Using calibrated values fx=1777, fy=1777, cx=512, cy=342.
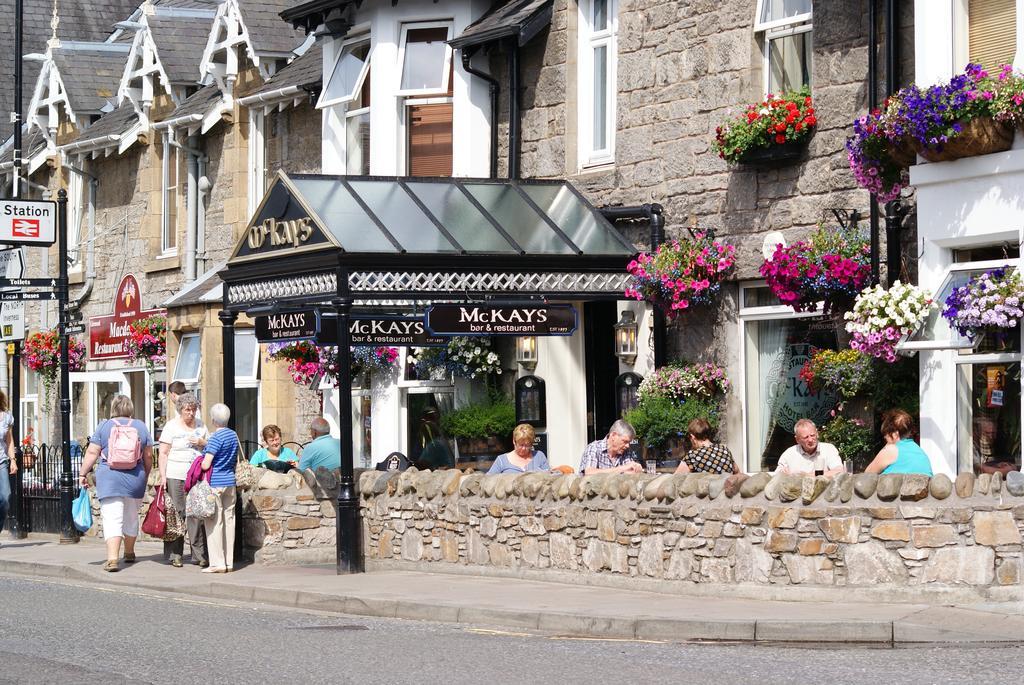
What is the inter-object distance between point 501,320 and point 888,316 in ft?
13.5

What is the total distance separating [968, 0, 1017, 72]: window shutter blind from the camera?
14680mm

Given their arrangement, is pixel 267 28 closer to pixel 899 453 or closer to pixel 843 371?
pixel 843 371

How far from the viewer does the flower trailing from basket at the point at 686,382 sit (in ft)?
58.6

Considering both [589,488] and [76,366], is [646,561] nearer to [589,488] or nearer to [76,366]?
[589,488]

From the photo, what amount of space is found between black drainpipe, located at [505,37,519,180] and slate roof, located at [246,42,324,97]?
4.85 metres

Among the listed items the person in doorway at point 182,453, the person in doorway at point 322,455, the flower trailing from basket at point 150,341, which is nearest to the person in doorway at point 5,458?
the person in doorway at point 182,453

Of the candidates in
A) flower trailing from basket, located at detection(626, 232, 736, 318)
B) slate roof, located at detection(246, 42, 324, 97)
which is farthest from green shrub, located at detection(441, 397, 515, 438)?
slate roof, located at detection(246, 42, 324, 97)

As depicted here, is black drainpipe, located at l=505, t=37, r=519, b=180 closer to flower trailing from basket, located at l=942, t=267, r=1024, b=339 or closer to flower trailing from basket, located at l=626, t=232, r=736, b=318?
flower trailing from basket, located at l=626, t=232, r=736, b=318

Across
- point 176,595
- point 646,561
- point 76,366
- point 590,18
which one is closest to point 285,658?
point 646,561

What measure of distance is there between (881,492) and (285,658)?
4516mm

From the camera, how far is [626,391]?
19.2 meters

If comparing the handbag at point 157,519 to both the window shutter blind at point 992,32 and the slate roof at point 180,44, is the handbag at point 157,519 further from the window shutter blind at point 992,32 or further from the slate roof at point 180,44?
the slate roof at point 180,44

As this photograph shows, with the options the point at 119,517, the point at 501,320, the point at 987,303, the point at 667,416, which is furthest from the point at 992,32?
the point at 119,517

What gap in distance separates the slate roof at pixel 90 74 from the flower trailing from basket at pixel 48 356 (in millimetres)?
4546
